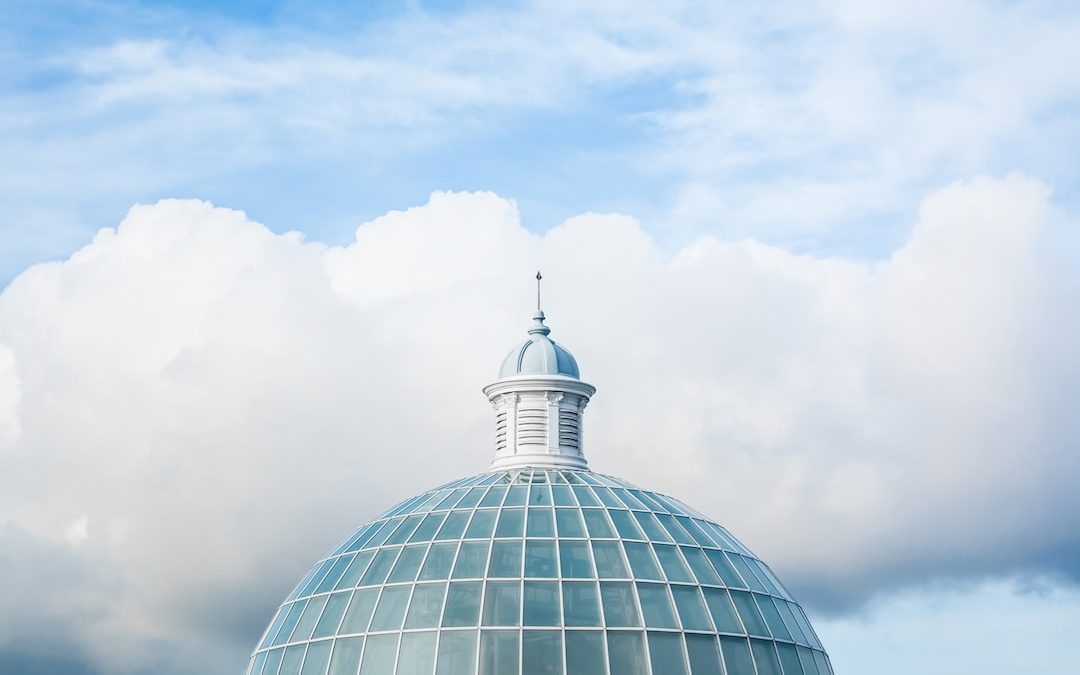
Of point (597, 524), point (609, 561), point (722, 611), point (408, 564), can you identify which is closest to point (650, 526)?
point (597, 524)

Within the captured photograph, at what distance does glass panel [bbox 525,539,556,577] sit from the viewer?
2090 inches

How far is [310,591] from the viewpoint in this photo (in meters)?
58.8

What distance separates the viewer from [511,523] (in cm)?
5600

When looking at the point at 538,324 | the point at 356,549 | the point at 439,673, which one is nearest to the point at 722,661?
the point at 439,673

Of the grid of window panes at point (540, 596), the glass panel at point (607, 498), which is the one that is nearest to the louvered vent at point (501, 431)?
the grid of window panes at point (540, 596)

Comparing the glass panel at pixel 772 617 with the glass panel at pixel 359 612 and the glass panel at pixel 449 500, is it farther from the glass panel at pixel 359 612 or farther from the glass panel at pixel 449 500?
the glass panel at pixel 359 612

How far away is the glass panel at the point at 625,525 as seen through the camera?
56.0m

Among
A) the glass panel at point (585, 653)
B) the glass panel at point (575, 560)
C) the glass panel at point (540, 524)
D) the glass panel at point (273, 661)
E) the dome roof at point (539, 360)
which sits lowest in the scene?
the glass panel at point (585, 653)

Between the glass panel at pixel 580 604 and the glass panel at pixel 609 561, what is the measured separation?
2.98 feet

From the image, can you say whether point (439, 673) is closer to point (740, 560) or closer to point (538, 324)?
point (740, 560)

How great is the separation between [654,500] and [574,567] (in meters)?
8.25

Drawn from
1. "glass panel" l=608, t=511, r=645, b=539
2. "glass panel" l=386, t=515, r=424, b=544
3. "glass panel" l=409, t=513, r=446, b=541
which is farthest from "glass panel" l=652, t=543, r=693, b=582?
"glass panel" l=386, t=515, r=424, b=544

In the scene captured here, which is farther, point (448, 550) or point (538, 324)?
point (538, 324)

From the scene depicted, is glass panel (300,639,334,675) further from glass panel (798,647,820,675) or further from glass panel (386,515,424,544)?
glass panel (798,647,820,675)
